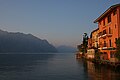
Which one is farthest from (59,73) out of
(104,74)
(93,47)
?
(93,47)

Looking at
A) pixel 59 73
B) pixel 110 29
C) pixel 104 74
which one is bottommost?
pixel 59 73

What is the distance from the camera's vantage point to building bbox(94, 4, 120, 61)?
59.4 m

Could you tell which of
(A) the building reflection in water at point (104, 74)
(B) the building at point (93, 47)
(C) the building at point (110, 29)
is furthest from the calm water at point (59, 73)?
(B) the building at point (93, 47)

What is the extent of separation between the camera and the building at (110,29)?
59.4 m

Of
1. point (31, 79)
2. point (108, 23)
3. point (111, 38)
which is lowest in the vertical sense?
point (31, 79)

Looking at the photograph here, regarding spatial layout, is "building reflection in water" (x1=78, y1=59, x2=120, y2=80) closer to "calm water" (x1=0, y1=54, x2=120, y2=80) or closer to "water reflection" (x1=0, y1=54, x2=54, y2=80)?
"calm water" (x1=0, y1=54, x2=120, y2=80)

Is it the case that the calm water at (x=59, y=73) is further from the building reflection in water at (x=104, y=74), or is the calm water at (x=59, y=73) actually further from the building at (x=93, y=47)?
the building at (x=93, y=47)

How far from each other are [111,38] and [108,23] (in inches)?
215

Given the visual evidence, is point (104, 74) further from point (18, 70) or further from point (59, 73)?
point (18, 70)

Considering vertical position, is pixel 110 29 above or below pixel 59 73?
above

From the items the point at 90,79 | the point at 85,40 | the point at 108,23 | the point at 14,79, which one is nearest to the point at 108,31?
the point at 108,23

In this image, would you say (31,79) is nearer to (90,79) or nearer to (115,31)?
(90,79)

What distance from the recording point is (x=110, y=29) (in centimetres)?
6525

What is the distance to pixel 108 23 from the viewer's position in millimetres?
67312
